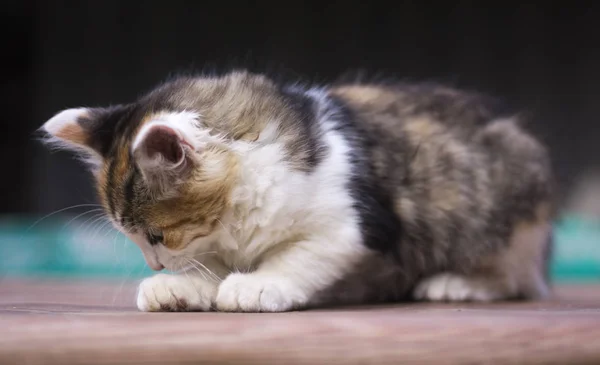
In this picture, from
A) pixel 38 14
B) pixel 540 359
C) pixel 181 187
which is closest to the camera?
pixel 540 359

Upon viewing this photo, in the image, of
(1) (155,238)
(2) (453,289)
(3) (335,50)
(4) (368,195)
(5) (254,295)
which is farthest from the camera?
(3) (335,50)

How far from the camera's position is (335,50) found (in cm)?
494

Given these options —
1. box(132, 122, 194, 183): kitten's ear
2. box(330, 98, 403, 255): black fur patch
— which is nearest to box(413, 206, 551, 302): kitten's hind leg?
box(330, 98, 403, 255): black fur patch

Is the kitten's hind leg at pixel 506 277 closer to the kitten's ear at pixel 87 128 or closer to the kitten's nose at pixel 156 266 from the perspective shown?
the kitten's nose at pixel 156 266

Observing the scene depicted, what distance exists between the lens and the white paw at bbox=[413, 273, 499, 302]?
1772mm

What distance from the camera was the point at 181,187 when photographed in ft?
4.53

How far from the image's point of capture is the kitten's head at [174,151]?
1356mm

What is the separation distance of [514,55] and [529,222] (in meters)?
3.15

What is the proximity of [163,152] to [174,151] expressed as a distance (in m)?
0.02

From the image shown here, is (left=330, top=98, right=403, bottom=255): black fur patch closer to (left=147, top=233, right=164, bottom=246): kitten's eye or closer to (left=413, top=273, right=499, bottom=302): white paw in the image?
(left=413, top=273, right=499, bottom=302): white paw

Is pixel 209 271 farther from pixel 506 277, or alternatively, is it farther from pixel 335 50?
pixel 335 50

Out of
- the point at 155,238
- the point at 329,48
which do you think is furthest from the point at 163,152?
the point at 329,48

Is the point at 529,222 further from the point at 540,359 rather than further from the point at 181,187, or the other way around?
the point at 540,359

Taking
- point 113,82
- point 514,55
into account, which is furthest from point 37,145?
point 514,55
